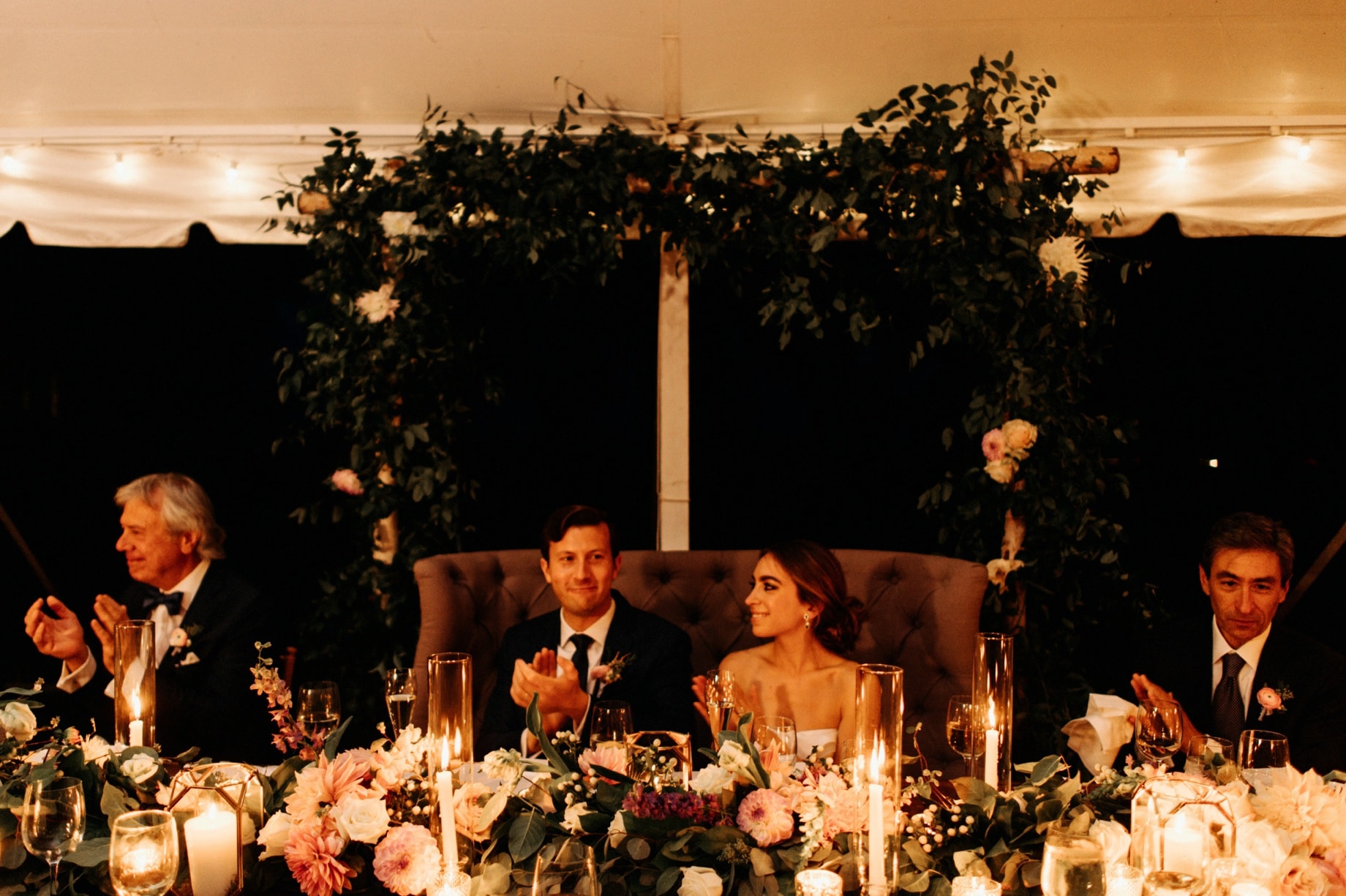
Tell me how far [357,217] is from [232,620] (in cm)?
145

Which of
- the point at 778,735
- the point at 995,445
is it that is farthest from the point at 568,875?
the point at 995,445

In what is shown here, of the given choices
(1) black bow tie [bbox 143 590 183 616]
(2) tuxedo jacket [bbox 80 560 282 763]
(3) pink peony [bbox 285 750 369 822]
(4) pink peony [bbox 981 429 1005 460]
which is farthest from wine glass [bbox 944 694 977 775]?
(1) black bow tie [bbox 143 590 183 616]

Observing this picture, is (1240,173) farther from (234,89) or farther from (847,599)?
(234,89)

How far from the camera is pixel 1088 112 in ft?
11.3

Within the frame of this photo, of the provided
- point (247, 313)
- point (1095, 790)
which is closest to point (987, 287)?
point (1095, 790)

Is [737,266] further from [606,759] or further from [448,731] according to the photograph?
[448,731]

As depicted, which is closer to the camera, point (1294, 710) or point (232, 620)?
point (1294, 710)

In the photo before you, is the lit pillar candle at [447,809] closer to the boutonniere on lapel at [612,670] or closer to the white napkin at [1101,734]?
the white napkin at [1101,734]

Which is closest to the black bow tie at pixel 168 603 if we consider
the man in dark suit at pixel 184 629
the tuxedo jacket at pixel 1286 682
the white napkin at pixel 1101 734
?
the man in dark suit at pixel 184 629

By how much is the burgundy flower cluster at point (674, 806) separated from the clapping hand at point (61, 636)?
6.68ft

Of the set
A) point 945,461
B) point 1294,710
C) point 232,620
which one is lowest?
point 1294,710

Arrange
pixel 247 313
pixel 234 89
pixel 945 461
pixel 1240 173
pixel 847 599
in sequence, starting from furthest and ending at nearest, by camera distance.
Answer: pixel 247 313
pixel 945 461
pixel 1240 173
pixel 234 89
pixel 847 599

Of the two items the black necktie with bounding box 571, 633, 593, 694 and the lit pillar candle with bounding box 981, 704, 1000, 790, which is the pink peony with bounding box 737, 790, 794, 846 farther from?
the black necktie with bounding box 571, 633, 593, 694

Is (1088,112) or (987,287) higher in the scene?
(1088,112)
